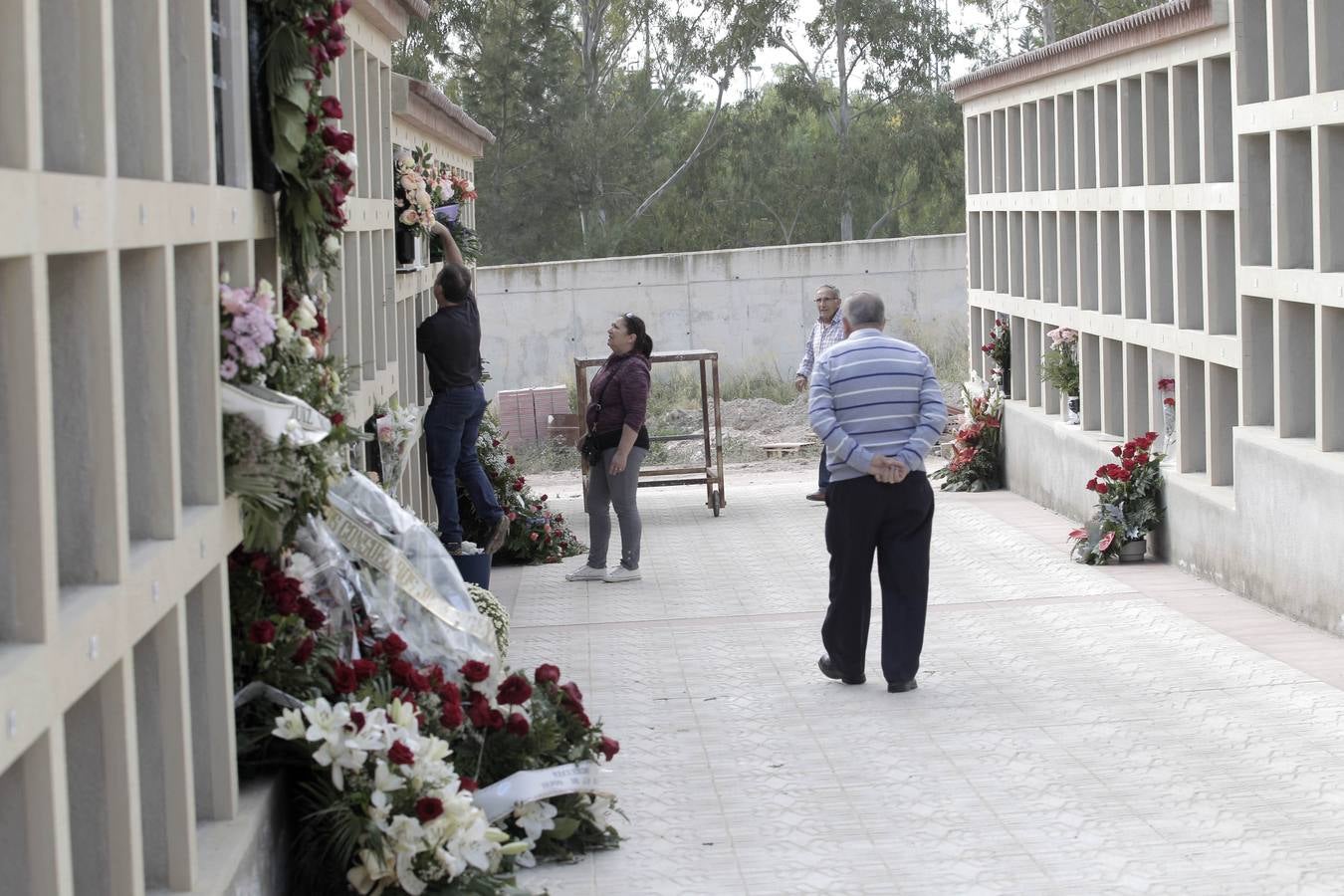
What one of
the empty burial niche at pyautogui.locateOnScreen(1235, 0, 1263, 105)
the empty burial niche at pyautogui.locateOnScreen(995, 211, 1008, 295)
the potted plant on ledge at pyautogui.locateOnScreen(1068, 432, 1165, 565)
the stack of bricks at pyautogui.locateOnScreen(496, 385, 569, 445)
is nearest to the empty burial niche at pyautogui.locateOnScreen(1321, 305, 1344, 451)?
the empty burial niche at pyautogui.locateOnScreen(1235, 0, 1263, 105)

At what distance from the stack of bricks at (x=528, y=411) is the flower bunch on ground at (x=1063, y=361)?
981 centimetres

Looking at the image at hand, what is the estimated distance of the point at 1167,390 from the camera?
10781 millimetres

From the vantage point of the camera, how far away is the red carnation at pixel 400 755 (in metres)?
4.49

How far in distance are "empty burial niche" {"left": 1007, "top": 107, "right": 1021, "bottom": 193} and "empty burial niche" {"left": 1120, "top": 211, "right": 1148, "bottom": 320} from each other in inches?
116

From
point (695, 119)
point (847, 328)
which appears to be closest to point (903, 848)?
point (847, 328)

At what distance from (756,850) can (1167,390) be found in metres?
6.31

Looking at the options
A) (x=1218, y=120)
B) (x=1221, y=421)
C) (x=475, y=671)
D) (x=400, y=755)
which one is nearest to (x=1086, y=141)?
(x=1218, y=120)

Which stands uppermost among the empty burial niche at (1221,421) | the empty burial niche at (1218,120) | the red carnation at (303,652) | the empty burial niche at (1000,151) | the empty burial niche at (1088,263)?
the empty burial niche at (1000,151)

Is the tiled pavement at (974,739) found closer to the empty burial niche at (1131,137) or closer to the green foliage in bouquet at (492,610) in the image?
the green foliage in bouquet at (492,610)

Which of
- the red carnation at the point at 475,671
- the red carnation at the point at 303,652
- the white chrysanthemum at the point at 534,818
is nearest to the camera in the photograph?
the red carnation at the point at 303,652

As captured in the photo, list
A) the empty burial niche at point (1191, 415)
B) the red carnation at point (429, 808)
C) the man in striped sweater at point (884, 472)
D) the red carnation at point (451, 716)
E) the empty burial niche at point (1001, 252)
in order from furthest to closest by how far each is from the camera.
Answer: the empty burial niche at point (1001, 252) → the empty burial niche at point (1191, 415) → the man in striped sweater at point (884, 472) → the red carnation at point (451, 716) → the red carnation at point (429, 808)

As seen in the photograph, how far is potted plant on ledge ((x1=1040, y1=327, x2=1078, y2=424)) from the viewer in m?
12.5

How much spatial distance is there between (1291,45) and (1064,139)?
424cm

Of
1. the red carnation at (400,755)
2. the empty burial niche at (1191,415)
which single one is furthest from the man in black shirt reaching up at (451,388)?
the red carnation at (400,755)
